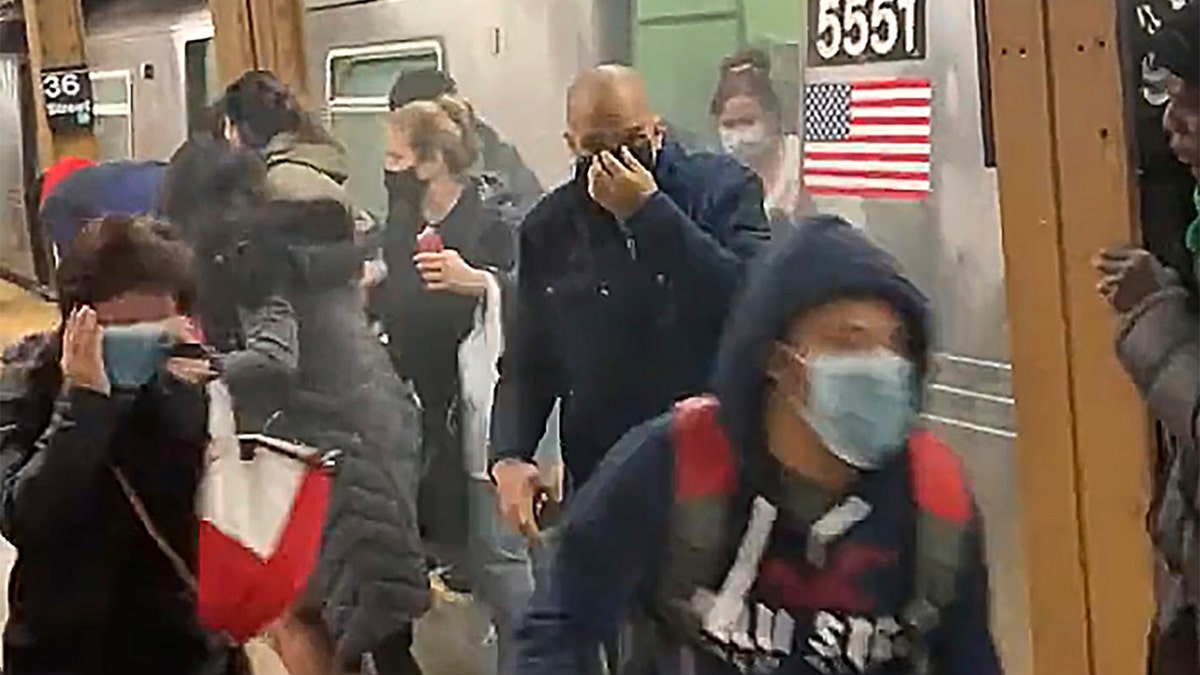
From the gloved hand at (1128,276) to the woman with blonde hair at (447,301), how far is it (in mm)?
865

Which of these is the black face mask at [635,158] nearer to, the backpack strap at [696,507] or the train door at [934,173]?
the train door at [934,173]

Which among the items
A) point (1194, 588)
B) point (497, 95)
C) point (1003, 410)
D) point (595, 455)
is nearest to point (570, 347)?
point (595, 455)

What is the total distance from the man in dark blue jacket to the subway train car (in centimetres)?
5

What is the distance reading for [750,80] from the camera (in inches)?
84.5

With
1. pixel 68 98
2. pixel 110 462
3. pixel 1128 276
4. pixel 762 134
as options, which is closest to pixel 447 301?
pixel 110 462

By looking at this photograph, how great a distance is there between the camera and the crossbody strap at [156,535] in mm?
2770

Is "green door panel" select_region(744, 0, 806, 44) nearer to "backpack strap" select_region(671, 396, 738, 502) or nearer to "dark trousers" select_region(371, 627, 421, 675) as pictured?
"backpack strap" select_region(671, 396, 738, 502)

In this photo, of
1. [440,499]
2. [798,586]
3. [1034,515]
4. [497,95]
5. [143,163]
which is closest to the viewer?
[1034,515]

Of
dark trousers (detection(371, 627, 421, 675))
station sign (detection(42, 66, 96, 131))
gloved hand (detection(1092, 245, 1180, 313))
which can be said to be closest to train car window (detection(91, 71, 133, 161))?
station sign (detection(42, 66, 96, 131))

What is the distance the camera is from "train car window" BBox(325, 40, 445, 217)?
2695 millimetres

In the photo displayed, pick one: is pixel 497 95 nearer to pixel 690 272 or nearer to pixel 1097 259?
pixel 690 272

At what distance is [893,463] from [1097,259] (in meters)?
0.33

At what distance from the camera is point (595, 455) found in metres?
2.35

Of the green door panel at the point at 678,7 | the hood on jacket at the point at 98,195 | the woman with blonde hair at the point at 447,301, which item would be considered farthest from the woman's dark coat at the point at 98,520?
the green door panel at the point at 678,7
